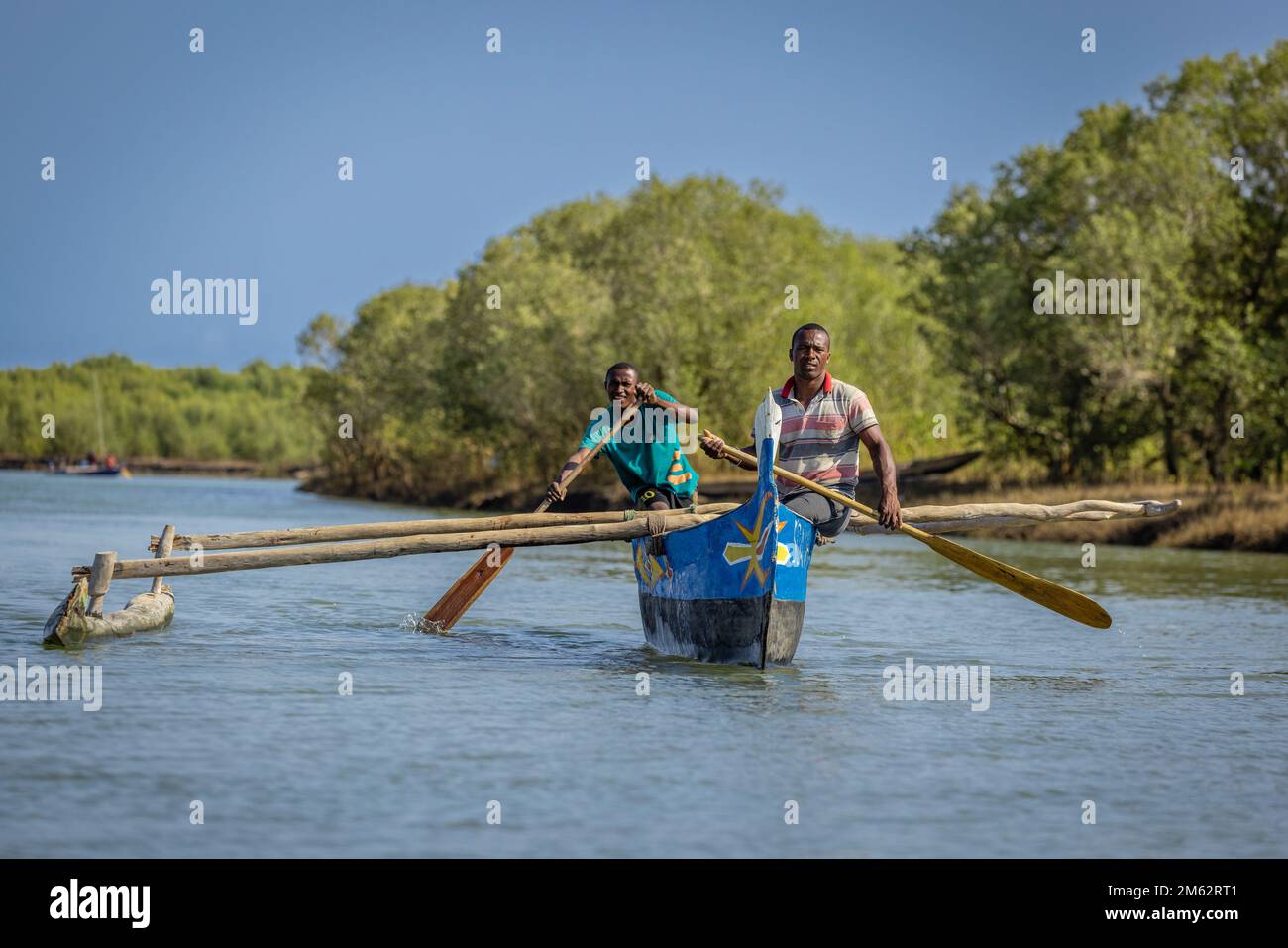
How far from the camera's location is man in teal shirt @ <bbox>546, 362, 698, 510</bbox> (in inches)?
516

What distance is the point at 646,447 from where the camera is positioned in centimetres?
1359

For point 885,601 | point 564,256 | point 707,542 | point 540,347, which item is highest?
point 564,256

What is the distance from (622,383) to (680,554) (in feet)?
5.36

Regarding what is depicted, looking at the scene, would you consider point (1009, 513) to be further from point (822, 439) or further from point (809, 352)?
point (809, 352)

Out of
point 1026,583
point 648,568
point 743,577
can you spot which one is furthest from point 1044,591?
point 648,568

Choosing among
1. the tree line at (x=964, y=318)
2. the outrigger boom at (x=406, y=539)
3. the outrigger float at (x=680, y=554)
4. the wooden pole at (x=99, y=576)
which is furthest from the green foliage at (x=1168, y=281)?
the wooden pole at (x=99, y=576)

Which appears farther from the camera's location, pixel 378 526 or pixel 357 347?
pixel 357 347

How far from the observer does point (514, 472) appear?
6431 cm

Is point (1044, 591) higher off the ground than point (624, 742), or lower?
higher

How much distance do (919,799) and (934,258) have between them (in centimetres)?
4182

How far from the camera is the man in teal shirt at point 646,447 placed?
1311 cm

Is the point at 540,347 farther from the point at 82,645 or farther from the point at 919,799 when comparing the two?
the point at 919,799
